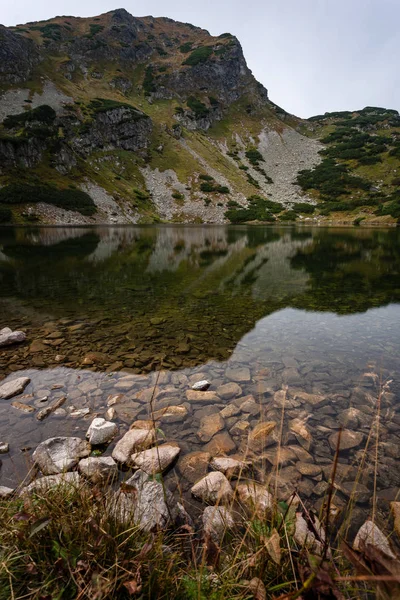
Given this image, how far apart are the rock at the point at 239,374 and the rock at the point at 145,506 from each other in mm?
3841

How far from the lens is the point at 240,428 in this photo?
535cm

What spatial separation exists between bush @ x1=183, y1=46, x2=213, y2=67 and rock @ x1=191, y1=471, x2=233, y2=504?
213457 millimetres

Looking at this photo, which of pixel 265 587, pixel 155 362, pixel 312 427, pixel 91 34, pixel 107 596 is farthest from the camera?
pixel 91 34

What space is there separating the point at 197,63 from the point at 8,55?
103 m

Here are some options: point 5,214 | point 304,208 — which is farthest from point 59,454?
point 304,208

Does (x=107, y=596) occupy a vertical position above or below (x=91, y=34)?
below

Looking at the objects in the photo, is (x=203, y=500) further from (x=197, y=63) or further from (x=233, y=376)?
(x=197, y=63)

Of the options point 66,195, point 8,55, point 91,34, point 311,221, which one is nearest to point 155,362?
point 66,195

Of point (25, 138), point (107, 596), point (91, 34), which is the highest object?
point (91, 34)

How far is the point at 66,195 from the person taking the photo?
7262 centimetres

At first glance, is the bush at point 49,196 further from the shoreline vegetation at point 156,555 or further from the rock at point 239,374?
the shoreline vegetation at point 156,555

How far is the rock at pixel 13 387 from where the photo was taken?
20.5 feet

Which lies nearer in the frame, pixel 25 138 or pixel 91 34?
pixel 25 138

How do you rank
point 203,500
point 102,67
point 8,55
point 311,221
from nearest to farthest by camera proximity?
point 203,500 → point 311,221 → point 8,55 → point 102,67
